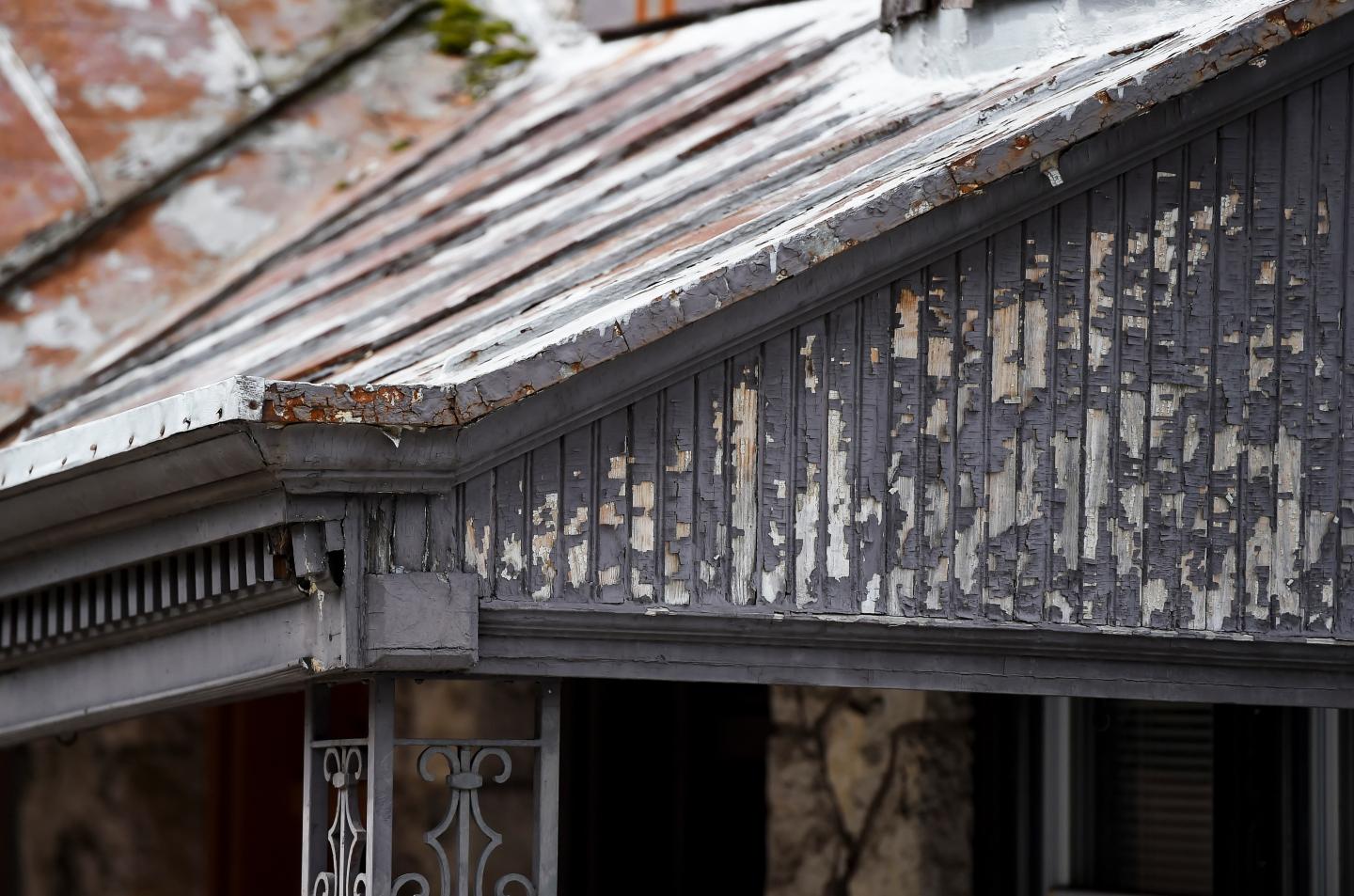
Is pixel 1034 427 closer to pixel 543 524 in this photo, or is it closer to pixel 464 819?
pixel 543 524

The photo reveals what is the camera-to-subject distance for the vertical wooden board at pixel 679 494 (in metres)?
3.74

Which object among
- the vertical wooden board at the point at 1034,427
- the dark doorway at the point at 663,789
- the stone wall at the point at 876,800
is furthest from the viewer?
the dark doorway at the point at 663,789

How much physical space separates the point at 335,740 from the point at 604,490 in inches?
28.5

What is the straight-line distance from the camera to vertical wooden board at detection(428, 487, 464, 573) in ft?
11.6

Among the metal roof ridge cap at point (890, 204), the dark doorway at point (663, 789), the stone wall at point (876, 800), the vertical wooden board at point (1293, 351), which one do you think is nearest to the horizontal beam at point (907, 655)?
the vertical wooden board at point (1293, 351)

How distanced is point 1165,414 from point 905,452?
0.58 m

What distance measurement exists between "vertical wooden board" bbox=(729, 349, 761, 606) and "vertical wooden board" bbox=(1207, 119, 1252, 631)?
979 mm

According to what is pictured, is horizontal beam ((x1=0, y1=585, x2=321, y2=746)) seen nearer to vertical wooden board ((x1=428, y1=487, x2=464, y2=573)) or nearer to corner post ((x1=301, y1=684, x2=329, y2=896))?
corner post ((x1=301, y1=684, x2=329, y2=896))

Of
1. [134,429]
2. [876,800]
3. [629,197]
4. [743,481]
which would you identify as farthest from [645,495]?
[876,800]

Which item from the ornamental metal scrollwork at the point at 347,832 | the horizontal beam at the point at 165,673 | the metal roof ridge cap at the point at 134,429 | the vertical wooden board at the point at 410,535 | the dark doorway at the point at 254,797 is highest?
the metal roof ridge cap at the point at 134,429

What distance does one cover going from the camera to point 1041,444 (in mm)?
3965

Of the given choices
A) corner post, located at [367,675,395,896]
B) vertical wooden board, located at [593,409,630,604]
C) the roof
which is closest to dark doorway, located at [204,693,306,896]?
the roof

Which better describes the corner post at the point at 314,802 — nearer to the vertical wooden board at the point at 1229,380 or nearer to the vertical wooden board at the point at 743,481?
the vertical wooden board at the point at 743,481

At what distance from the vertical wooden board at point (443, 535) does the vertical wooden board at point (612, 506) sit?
0.28 m
